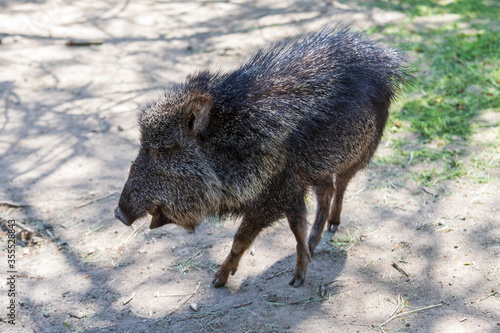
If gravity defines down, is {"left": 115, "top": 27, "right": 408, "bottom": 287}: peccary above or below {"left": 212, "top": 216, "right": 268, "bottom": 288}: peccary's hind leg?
above

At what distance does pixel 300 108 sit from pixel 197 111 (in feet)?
2.20

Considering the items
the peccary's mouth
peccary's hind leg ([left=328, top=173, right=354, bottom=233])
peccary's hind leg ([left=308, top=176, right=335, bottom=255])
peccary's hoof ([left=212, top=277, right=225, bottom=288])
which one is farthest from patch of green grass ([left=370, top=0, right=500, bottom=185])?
the peccary's mouth

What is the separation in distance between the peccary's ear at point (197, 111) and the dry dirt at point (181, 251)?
3.97 feet

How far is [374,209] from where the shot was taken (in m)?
4.28

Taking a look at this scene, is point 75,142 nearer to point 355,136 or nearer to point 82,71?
point 82,71

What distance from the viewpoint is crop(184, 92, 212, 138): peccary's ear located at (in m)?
3.08

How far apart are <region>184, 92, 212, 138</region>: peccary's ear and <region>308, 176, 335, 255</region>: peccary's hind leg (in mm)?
1165

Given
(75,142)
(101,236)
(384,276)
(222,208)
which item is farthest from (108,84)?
(384,276)

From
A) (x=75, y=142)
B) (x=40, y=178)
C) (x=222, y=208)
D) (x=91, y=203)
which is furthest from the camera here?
(x=75, y=142)

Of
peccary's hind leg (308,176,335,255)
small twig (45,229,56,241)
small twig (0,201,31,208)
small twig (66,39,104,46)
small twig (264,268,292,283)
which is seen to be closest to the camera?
small twig (264,268,292,283)

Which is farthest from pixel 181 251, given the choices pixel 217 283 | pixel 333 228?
pixel 333 228

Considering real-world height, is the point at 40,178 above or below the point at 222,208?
below

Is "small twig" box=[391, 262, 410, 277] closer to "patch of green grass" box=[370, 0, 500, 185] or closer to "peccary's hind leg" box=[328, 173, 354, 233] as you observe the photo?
"peccary's hind leg" box=[328, 173, 354, 233]

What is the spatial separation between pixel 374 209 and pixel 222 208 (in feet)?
5.15
